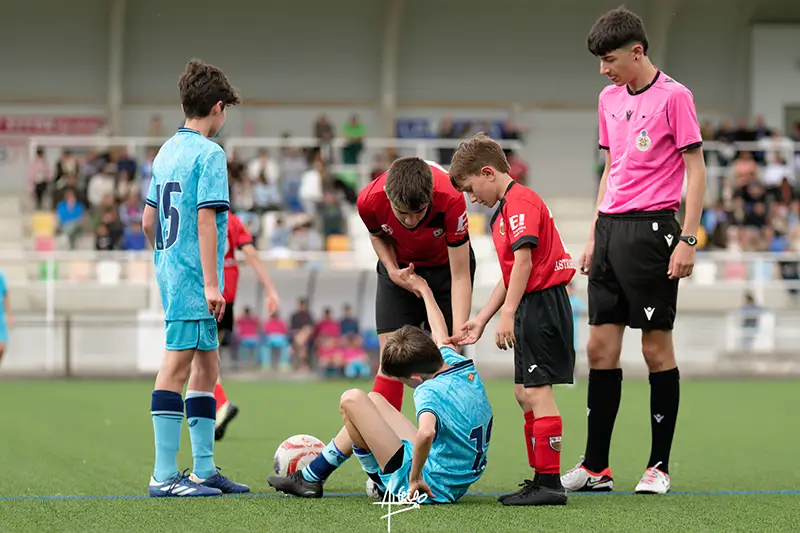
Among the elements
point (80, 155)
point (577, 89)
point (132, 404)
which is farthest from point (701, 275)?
point (80, 155)

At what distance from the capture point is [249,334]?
759 inches

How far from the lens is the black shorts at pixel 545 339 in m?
5.79

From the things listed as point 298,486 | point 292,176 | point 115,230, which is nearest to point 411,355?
point 298,486

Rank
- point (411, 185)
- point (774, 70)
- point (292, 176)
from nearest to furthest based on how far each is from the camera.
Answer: point (411, 185)
point (292, 176)
point (774, 70)

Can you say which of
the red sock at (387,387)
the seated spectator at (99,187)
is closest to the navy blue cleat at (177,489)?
the red sock at (387,387)

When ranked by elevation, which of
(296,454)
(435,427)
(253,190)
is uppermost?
(253,190)

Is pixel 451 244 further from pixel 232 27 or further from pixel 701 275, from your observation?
pixel 232 27

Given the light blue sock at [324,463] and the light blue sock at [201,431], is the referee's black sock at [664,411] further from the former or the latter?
the light blue sock at [201,431]

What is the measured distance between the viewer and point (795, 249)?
22172 mm

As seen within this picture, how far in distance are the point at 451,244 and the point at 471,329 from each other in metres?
0.61

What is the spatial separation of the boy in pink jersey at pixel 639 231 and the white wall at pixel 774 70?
23.1 meters

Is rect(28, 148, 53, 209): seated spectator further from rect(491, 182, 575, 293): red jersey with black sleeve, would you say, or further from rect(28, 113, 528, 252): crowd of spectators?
rect(491, 182, 575, 293): red jersey with black sleeve

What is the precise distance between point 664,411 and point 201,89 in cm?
282

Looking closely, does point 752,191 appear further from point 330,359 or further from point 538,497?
point 538,497
